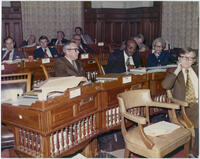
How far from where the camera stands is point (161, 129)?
2445mm

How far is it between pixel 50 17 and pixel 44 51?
3.04 metres

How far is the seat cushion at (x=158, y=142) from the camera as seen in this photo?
7.19 feet

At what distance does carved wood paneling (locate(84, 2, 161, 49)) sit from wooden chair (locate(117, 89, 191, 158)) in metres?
5.41

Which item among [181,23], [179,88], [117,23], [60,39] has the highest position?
[117,23]

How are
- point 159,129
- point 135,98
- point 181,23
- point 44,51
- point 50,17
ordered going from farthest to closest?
point 50,17
point 181,23
point 44,51
point 135,98
point 159,129

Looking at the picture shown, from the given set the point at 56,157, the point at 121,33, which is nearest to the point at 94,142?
the point at 56,157

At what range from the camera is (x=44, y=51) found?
5.54 m

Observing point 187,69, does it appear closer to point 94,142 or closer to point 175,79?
point 175,79

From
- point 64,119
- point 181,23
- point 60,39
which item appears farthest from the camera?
point 60,39

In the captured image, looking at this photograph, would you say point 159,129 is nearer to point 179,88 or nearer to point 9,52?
point 179,88

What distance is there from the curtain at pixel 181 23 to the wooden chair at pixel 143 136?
3.86 m

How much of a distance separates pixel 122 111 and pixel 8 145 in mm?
960

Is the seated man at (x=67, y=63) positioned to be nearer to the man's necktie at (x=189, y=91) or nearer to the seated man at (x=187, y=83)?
the seated man at (x=187, y=83)

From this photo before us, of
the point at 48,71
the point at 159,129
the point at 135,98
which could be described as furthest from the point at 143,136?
the point at 48,71
